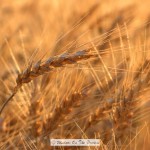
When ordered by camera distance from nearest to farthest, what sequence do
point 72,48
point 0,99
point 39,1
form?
point 72,48, point 0,99, point 39,1

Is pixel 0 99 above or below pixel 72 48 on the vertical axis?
below

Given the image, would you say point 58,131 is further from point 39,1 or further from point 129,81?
point 39,1

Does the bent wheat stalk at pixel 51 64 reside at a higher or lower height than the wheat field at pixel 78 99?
higher

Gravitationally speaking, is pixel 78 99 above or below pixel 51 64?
below

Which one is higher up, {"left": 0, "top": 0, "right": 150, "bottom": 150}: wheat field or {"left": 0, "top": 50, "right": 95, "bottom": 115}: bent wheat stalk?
{"left": 0, "top": 50, "right": 95, "bottom": 115}: bent wheat stalk

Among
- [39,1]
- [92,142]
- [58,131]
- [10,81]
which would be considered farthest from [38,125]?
[39,1]

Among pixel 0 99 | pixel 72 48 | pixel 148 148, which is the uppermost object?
pixel 72 48

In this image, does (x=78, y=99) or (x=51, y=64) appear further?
(x=78, y=99)

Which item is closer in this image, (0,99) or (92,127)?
(92,127)

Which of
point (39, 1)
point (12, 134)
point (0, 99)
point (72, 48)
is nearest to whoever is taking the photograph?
point (72, 48)

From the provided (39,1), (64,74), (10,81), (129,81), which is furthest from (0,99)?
(39,1)

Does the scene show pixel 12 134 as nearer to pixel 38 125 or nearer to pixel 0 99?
pixel 38 125
